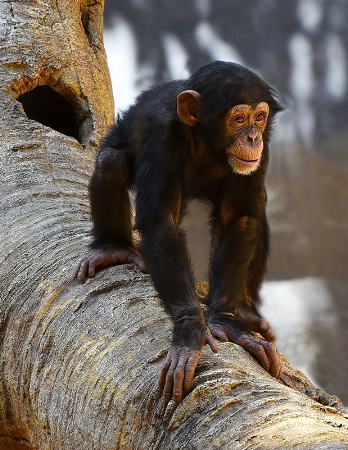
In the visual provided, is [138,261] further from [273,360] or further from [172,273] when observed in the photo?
[273,360]

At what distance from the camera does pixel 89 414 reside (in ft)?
9.45

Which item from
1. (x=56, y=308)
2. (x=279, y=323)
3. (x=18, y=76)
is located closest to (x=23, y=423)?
(x=56, y=308)

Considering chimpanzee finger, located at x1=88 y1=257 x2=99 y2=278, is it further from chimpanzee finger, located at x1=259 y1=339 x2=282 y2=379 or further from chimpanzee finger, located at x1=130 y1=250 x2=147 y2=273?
chimpanzee finger, located at x1=259 y1=339 x2=282 y2=379

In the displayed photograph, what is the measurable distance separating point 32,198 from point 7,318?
74 centimetres

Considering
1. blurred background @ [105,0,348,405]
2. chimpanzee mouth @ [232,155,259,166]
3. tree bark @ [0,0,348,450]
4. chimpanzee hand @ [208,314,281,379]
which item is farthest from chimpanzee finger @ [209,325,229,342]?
blurred background @ [105,0,348,405]

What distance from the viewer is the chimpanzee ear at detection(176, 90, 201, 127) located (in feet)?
11.8

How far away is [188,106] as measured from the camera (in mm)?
3604

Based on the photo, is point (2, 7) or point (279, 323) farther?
point (279, 323)

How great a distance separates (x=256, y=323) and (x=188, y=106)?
104 cm

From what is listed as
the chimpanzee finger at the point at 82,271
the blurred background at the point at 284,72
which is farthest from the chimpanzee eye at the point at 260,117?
the blurred background at the point at 284,72

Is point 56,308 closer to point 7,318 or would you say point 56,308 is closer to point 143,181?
point 7,318

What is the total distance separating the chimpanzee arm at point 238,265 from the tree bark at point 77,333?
0.26m

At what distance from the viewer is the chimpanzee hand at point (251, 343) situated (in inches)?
126

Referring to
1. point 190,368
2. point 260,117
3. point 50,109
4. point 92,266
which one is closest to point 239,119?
point 260,117
